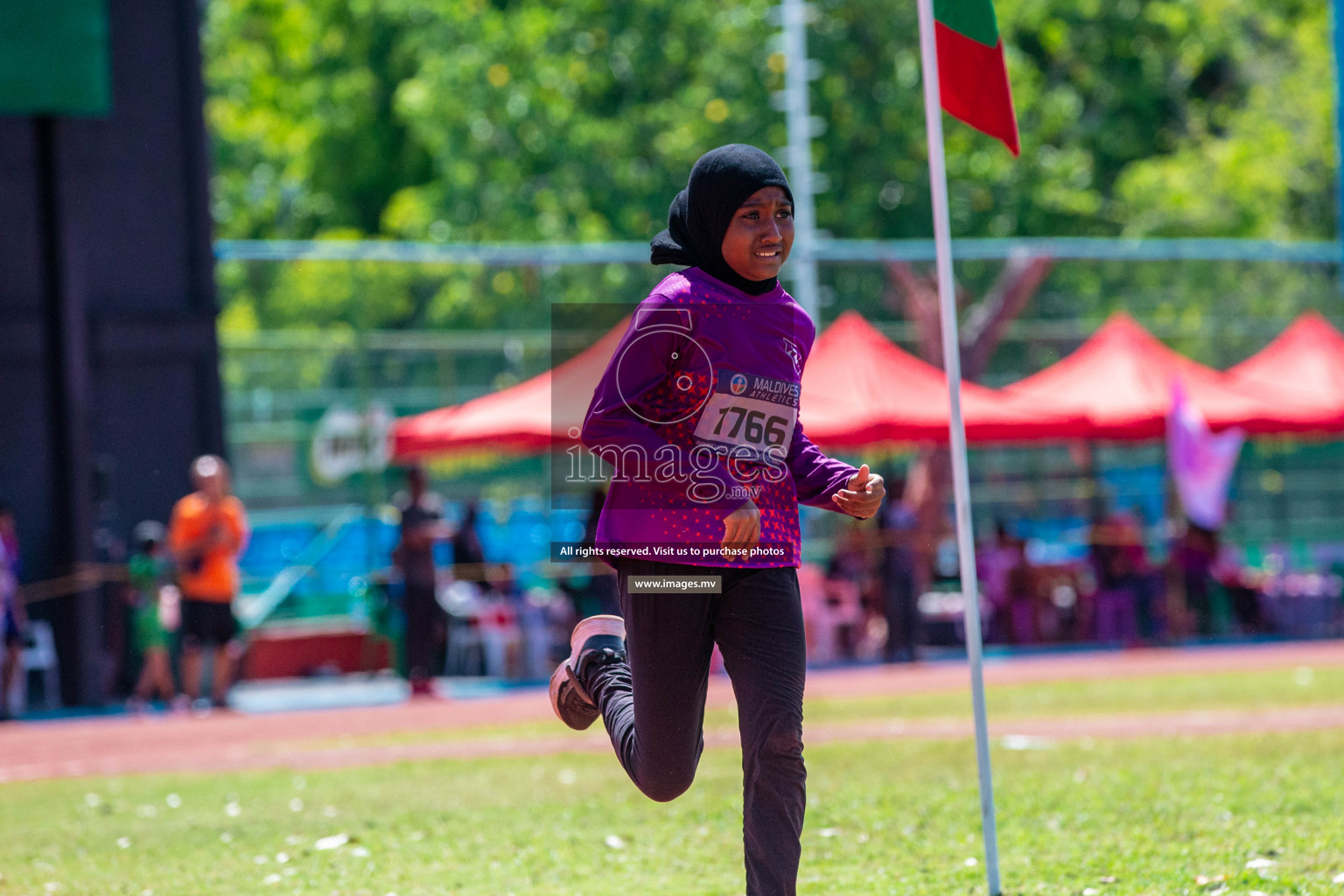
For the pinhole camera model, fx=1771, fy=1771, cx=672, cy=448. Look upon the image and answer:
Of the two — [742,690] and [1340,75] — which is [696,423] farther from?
[1340,75]

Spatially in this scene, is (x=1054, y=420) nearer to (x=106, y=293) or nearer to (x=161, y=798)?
(x=106, y=293)

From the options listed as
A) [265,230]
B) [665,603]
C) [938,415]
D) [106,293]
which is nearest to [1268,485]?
[938,415]

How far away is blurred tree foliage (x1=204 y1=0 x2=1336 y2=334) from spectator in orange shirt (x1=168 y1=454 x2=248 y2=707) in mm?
10752

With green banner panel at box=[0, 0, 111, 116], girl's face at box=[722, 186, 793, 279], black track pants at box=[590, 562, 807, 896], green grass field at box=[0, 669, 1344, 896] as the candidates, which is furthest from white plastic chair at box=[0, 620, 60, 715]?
girl's face at box=[722, 186, 793, 279]

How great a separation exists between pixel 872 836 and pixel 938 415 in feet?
39.2

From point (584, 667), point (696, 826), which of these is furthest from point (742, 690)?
point (696, 826)

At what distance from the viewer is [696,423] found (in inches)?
186

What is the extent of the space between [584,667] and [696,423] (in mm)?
1043

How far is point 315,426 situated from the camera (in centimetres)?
1956

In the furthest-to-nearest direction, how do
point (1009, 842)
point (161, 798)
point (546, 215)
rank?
1. point (546, 215)
2. point (161, 798)
3. point (1009, 842)

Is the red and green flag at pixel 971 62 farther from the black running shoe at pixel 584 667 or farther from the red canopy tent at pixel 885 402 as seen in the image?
the red canopy tent at pixel 885 402

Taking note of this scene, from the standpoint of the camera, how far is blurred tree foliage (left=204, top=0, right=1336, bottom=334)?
1257 inches

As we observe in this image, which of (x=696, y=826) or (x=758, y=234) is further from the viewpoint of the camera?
(x=696, y=826)

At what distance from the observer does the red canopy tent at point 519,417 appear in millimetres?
17328
